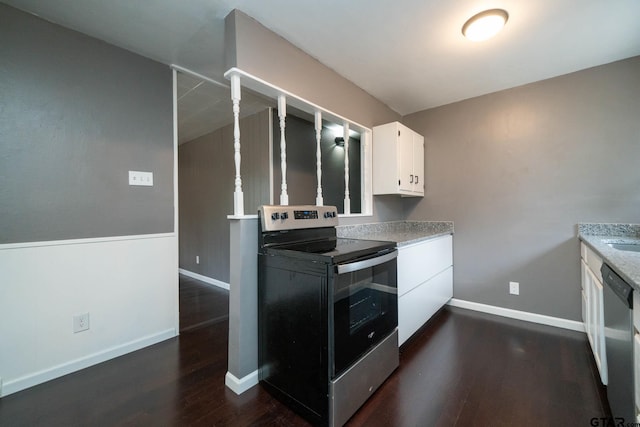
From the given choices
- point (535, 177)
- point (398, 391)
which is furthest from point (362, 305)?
point (535, 177)

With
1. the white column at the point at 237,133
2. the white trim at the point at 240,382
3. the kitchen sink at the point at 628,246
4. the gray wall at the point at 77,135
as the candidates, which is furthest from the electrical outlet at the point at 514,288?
the gray wall at the point at 77,135

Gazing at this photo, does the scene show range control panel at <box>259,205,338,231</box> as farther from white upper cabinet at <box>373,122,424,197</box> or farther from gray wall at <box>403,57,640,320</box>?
gray wall at <box>403,57,640,320</box>

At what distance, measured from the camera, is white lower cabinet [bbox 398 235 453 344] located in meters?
1.95

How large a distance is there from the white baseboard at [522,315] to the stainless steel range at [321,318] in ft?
5.13

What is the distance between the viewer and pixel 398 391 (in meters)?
1.59

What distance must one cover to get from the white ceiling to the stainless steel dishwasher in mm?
1660

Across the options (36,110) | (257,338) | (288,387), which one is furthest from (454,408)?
(36,110)

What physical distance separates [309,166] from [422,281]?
2.06 m

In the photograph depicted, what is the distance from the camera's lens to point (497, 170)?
108 inches

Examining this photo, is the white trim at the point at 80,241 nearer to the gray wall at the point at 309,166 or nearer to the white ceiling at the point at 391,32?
the gray wall at the point at 309,166

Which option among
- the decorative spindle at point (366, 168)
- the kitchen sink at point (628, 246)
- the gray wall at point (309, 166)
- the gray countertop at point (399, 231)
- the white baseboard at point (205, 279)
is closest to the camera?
the kitchen sink at point (628, 246)

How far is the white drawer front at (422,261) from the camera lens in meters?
1.94

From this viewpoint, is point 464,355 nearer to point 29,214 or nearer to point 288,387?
point 288,387

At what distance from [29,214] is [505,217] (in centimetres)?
401
